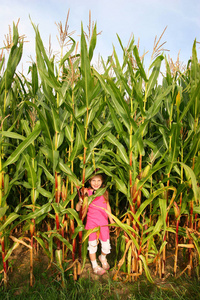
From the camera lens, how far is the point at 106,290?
8.79ft

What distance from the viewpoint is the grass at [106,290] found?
8.29 ft

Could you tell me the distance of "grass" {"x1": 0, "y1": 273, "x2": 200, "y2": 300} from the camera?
253cm

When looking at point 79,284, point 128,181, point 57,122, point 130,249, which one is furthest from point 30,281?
point 57,122

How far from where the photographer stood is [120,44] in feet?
8.54

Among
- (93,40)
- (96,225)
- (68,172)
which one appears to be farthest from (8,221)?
(93,40)

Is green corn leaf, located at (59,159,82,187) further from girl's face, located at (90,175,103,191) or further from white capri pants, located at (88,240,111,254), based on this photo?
white capri pants, located at (88,240,111,254)

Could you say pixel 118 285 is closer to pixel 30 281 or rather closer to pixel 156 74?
pixel 30 281

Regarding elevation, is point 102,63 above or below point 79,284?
above

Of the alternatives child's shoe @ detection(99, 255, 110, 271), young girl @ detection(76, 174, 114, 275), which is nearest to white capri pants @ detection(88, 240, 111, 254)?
young girl @ detection(76, 174, 114, 275)

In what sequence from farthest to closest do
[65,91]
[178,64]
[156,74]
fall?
[178,64], [156,74], [65,91]

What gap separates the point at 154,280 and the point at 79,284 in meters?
0.87

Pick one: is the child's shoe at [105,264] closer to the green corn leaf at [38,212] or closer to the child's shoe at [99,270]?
the child's shoe at [99,270]

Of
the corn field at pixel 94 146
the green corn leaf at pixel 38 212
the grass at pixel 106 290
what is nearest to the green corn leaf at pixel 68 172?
the corn field at pixel 94 146

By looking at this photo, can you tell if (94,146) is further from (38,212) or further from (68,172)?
(38,212)
